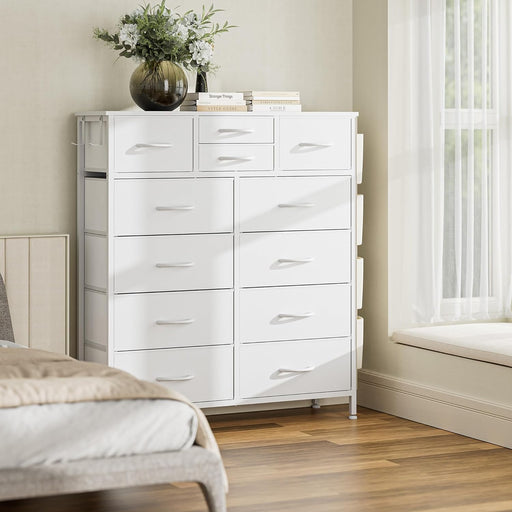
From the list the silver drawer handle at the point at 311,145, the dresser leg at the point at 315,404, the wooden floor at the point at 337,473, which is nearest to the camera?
the wooden floor at the point at 337,473

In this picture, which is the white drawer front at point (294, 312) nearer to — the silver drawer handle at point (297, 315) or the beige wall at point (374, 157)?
the silver drawer handle at point (297, 315)

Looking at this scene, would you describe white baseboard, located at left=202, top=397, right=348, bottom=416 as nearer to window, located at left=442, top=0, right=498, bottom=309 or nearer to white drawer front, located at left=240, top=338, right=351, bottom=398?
white drawer front, located at left=240, top=338, right=351, bottom=398

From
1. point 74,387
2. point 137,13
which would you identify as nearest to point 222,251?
point 137,13

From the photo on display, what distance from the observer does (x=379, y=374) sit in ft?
16.5

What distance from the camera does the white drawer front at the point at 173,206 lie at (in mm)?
4344

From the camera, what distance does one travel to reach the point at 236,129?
4527mm

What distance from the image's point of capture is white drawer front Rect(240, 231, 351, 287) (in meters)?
4.59

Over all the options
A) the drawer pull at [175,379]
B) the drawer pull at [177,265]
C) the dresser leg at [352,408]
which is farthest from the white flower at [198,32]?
the dresser leg at [352,408]

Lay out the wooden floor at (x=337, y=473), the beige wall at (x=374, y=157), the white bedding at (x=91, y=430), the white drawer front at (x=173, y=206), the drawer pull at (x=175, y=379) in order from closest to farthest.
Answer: the white bedding at (x=91, y=430) → the wooden floor at (x=337, y=473) → the white drawer front at (x=173, y=206) → the drawer pull at (x=175, y=379) → the beige wall at (x=374, y=157)

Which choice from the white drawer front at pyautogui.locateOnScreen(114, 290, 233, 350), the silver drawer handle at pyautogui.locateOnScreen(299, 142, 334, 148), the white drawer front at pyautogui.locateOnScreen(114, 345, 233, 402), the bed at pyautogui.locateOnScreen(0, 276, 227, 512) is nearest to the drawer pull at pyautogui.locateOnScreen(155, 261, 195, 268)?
the white drawer front at pyautogui.locateOnScreen(114, 290, 233, 350)

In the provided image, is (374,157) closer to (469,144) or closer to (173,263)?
(469,144)

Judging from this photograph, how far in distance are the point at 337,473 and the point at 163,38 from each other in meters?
1.92

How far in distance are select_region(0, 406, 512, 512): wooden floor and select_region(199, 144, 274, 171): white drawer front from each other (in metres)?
1.13

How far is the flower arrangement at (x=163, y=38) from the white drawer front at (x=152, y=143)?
295 millimetres
